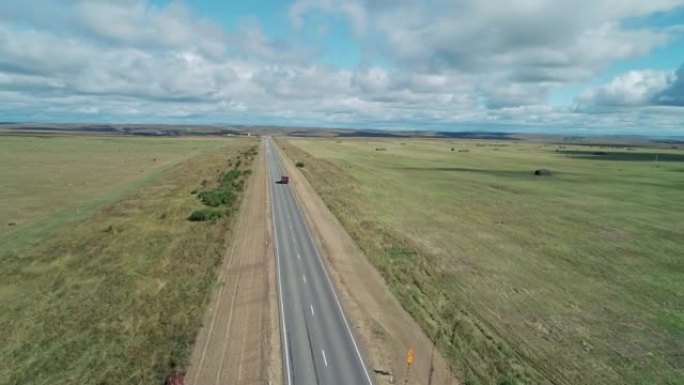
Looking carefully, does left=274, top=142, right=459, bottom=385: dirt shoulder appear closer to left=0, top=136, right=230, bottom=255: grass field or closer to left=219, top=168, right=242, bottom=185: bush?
left=0, top=136, right=230, bottom=255: grass field

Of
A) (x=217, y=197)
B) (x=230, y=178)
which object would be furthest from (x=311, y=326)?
(x=230, y=178)

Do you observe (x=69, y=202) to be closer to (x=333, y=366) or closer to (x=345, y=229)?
(x=345, y=229)

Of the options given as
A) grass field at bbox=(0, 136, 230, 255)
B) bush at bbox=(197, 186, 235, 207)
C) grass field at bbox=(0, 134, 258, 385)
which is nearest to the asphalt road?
grass field at bbox=(0, 134, 258, 385)

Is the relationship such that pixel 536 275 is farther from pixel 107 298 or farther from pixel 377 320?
pixel 107 298

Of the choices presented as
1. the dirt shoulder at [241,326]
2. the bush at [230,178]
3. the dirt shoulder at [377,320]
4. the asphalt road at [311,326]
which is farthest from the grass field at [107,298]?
the bush at [230,178]

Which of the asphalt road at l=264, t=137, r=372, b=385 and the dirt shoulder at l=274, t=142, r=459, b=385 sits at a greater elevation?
the asphalt road at l=264, t=137, r=372, b=385
